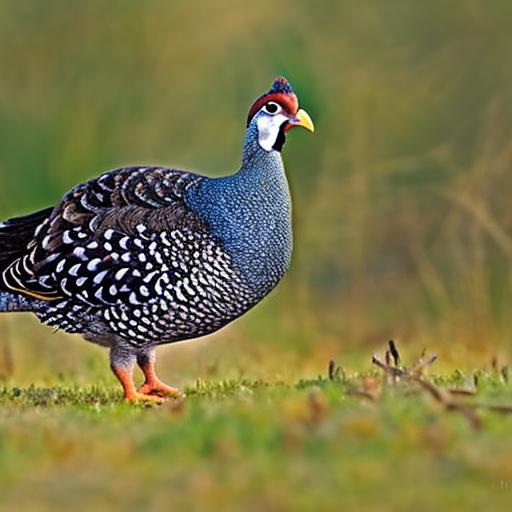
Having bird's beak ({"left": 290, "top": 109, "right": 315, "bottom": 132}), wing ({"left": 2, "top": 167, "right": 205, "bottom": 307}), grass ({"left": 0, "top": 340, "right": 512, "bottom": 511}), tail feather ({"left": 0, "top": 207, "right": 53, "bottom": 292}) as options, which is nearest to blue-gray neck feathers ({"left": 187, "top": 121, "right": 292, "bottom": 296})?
wing ({"left": 2, "top": 167, "right": 205, "bottom": 307})

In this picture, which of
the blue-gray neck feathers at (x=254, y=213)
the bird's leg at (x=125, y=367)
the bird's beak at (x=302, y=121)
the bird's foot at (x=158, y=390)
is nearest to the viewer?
the blue-gray neck feathers at (x=254, y=213)

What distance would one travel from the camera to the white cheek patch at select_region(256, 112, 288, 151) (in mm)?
8859

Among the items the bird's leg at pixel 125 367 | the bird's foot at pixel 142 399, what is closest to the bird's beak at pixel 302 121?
the bird's leg at pixel 125 367

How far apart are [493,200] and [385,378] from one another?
18.7 ft

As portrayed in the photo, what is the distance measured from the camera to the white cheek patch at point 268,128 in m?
8.86

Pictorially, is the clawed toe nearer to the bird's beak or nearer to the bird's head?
the bird's head

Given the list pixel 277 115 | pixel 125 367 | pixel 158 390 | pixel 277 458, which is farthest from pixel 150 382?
pixel 277 458

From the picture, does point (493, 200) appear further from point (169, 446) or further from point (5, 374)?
point (169, 446)

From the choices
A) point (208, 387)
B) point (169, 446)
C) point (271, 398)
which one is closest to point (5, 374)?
point (208, 387)

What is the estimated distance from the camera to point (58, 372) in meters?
10.6

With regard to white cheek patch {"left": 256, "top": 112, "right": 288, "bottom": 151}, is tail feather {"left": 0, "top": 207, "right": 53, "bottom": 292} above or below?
below

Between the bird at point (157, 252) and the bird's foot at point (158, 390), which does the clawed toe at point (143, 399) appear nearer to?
the bird at point (157, 252)

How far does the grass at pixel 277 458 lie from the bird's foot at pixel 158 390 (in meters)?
2.27

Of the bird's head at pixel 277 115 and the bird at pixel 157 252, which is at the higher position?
the bird's head at pixel 277 115
